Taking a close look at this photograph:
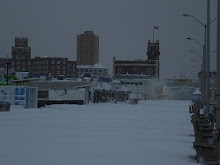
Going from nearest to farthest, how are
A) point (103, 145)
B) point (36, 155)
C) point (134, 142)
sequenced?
point (36, 155)
point (103, 145)
point (134, 142)

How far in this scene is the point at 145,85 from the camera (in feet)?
635

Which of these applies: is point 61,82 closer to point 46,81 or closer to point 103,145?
point 46,81

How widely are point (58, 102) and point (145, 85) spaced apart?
116835 millimetres

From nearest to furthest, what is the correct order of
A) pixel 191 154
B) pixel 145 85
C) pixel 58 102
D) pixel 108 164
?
pixel 108 164 → pixel 191 154 → pixel 58 102 → pixel 145 85

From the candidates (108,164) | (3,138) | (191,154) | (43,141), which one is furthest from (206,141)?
(3,138)

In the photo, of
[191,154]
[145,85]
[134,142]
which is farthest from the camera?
[145,85]

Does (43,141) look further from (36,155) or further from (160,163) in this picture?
(160,163)

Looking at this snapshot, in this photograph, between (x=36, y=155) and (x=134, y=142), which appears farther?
(x=134, y=142)

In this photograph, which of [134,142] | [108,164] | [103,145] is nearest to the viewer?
[108,164]

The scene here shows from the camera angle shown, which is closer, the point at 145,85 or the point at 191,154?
the point at 191,154

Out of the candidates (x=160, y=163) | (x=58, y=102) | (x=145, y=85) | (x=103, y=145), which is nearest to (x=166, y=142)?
(x=103, y=145)

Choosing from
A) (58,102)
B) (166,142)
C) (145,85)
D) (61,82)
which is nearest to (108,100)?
(61,82)

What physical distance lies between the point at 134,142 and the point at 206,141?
4.26m

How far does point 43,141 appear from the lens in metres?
17.2
